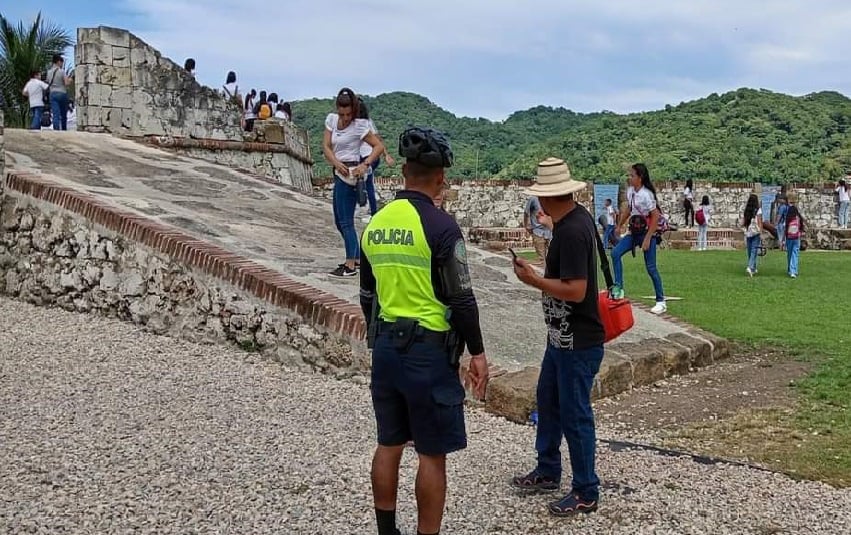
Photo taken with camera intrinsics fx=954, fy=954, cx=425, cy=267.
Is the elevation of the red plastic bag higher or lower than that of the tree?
lower

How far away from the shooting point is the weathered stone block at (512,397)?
556 centimetres

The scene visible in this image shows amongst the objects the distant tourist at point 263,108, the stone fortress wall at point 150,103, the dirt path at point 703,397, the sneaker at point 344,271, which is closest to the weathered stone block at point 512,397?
the dirt path at point 703,397

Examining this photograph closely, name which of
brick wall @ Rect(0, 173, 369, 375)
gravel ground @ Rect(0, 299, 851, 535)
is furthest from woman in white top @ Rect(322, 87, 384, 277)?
gravel ground @ Rect(0, 299, 851, 535)

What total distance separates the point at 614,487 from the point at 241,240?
192 inches

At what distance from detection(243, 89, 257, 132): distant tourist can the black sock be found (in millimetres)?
13617

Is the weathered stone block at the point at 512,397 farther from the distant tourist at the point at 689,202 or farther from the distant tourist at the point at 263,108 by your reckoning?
the distant tourist at the point at 689,202

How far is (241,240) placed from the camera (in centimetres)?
840

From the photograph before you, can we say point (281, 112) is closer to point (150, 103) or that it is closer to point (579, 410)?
point (150, 103)

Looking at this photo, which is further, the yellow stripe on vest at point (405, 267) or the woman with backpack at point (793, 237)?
the woman with backpack at point (793, 237)

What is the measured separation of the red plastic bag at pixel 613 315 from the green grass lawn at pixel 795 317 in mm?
1257

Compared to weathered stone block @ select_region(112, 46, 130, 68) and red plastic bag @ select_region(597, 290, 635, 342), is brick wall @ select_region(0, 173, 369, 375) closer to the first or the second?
red plastic bag @ select_region(597, 290, 635, 342)

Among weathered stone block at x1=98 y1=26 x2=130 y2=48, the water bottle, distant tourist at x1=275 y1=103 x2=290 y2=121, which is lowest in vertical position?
the water bottle

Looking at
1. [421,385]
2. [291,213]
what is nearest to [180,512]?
[421,385]

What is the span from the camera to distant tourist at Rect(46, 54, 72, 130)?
16.0 meters
